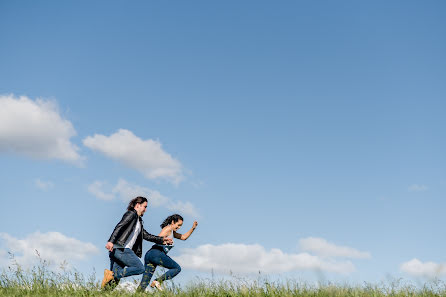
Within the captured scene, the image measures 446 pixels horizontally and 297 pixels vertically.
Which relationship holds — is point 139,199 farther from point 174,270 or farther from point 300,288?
point 300,288

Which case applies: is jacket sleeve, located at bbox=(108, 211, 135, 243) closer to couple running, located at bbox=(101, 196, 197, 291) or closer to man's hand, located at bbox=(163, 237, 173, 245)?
couple running, located at bbox=(101, 196, 197, 291)

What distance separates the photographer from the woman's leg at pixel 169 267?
35.5 ft

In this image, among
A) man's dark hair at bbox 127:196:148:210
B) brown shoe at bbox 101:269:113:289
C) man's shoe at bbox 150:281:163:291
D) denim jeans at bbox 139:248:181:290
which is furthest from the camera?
man's dark hair at bbox 127:196:148:210

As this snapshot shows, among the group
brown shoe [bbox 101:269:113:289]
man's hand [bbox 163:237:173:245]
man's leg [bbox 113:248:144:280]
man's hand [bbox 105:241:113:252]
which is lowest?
brown shoe [bbox 101:269:113:289]

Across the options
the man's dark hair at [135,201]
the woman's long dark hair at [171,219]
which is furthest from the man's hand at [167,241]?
the man's dark hair at [135,201]

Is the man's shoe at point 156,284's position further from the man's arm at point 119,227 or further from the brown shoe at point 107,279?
the man's arm at point 119,227

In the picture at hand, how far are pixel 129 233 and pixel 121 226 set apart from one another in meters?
0.23

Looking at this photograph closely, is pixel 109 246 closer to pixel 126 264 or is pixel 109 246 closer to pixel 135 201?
pixel 126 264

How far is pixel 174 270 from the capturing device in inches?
428

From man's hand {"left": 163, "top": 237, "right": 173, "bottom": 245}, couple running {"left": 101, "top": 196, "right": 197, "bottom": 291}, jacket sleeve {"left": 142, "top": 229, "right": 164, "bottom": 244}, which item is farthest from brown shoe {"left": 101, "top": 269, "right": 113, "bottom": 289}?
man's hand {"left": 163, "top": 237, "right": 173, "bottom": 245}

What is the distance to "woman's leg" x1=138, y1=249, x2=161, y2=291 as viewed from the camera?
1062cm

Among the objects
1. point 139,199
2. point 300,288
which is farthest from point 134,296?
point 300,288

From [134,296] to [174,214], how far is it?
7.20 ft

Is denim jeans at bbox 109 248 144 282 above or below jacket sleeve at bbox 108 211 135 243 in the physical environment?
below
